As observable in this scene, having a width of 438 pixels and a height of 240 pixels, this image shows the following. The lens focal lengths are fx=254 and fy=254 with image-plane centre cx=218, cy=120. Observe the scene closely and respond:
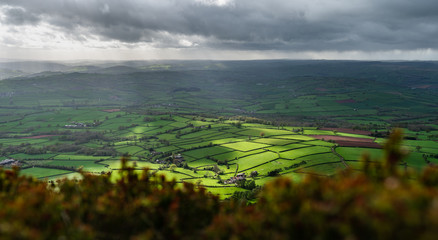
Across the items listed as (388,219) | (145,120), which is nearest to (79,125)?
(145,120)

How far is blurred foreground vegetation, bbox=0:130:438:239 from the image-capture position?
24.3 feet

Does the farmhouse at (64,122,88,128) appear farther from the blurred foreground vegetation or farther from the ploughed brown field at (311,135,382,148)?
the blurred foreground vegetation

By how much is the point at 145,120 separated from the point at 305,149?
372ft

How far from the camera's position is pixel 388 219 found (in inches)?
292

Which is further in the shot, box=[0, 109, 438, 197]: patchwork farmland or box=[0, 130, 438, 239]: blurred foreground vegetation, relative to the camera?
box=[0, 109, 438, 197]: patchwork farmland

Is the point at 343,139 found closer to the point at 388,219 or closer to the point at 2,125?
the point at 388,219

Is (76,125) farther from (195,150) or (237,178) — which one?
(237,178)

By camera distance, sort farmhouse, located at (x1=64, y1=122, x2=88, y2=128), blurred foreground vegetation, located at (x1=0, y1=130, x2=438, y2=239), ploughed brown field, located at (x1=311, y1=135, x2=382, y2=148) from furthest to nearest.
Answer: farmhouse, located at (x1=64, y1=122, x2=88, y2=128) < ploughed brown field, located at (x1=311, y1=135, x2=382, y2=148) < blurred foreground vegetation, located at (x1=0, y1=130, x2=438, y2=239)

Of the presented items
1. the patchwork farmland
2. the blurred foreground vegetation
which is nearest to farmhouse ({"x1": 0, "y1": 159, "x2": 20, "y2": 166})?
the patchwork farmland

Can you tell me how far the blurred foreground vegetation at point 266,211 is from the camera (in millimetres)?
7414

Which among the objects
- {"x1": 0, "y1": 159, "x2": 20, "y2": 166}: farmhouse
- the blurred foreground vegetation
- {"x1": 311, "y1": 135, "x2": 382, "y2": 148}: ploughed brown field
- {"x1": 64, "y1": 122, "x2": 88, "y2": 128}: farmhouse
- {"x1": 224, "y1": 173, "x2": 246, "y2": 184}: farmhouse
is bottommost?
{"x1": 0, "y1": 159, "x2": 20, "y2": 166}: farmhouse

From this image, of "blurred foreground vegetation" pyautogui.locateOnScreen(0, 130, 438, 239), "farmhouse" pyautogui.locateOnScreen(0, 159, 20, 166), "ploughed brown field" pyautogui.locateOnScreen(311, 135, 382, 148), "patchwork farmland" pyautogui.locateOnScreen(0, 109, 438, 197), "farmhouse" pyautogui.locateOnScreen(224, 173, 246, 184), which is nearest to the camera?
"blurred foreground vegetation" pyautogui.locateOnScreen(0, 130, 438, 239)

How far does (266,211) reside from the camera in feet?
37.2

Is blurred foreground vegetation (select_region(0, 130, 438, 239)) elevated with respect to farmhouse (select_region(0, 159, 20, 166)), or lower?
elevated
